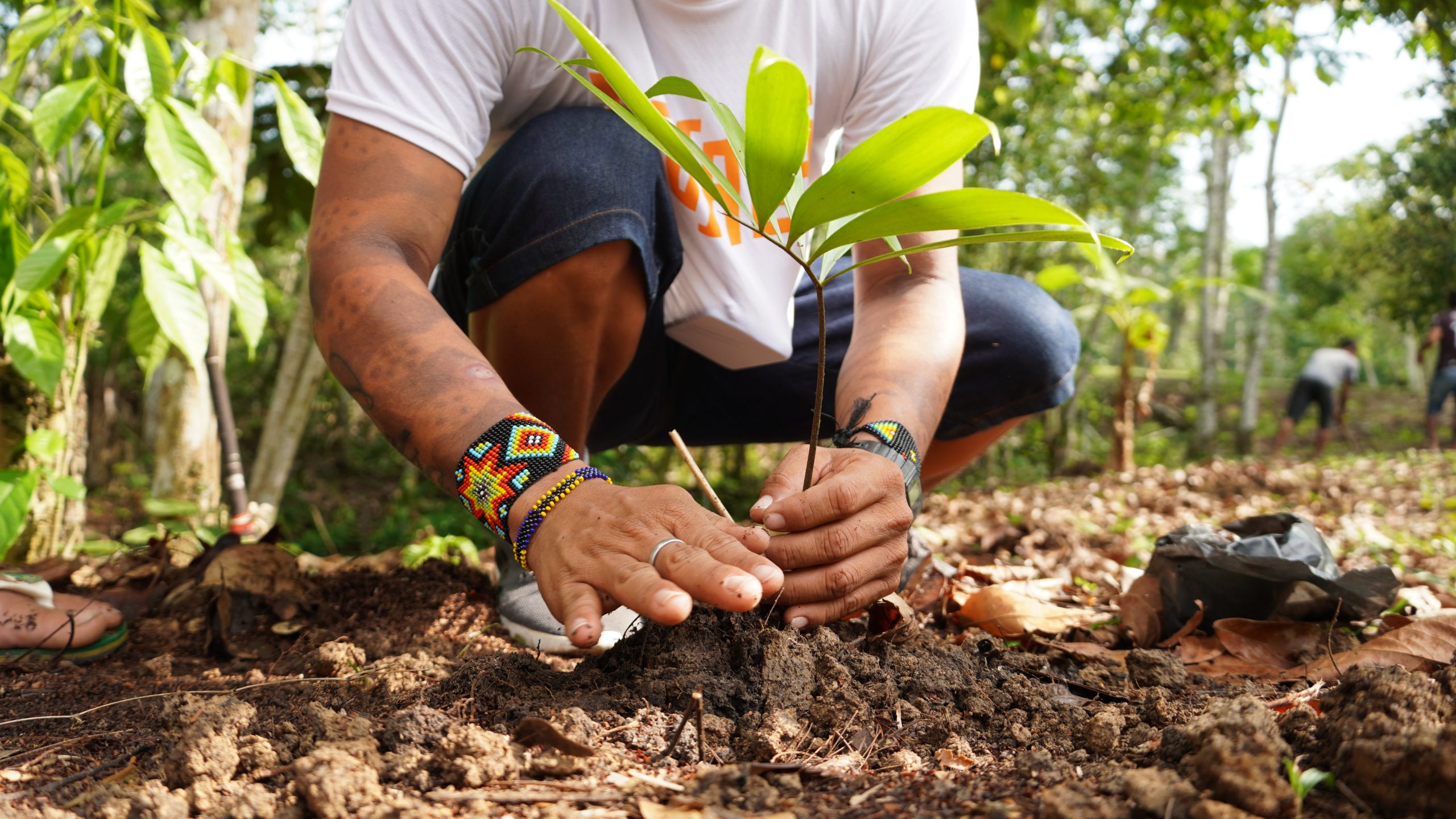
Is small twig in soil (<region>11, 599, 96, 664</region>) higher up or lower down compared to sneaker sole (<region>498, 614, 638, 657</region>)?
higher up

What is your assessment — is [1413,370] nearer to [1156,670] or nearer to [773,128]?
[1156,670]

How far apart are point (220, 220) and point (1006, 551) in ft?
7.74

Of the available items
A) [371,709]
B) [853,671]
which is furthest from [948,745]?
[371,709]

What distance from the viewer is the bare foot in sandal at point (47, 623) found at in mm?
1370

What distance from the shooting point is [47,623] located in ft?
4.58

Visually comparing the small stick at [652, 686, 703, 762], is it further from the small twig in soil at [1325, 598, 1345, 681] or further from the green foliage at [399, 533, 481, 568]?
the green foliage at [399, 533, 481, 568]

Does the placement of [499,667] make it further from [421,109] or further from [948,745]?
[421,109]

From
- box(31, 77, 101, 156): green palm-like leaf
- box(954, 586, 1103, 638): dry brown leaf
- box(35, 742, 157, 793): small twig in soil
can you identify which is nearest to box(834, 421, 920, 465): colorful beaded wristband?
box(954, 586, 1103, 638): dry brown leaf

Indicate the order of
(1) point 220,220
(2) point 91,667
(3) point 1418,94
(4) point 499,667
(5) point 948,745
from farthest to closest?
1. (3) point 1418,94
2. (1) point 220,220
3. (2) point 91,667
4. (4) point 499,667
5. (5) point 948,745

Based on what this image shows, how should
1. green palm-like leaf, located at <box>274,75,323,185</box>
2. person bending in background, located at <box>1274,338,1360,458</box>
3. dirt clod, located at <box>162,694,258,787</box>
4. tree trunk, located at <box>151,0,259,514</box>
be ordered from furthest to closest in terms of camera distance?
person bending in background, located at <box>1274,338,1360,458</box> → tree trunk, located at <box>151,0,259,514</box> → green palm-like leaf, located at <box>274,75,323,185</box> → dirt clod, located at <box>162,694,258,787</box>

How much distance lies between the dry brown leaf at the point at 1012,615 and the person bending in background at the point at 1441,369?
33.0 feet

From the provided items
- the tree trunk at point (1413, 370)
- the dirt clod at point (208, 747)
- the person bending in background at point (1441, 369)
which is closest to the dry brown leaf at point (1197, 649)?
the dirt clod at point (208, 747)

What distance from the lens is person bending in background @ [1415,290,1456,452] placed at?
30.4 ft

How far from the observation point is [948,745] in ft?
3.02
